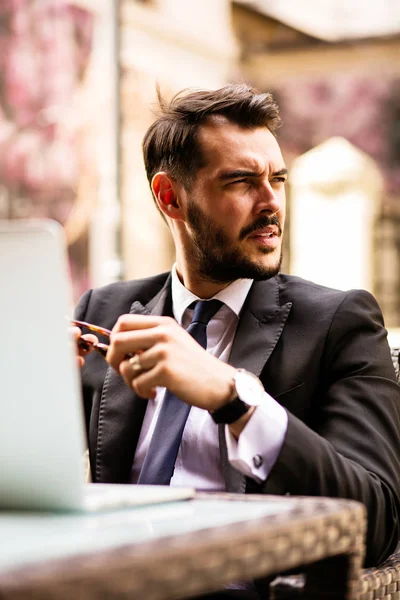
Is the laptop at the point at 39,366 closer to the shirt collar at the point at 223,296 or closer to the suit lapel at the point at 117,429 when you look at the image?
the suit lapel at the point at 117,429

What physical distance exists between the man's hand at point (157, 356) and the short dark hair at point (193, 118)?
3.32ft

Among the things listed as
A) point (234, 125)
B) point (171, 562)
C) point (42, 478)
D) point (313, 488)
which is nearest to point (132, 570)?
point (171, 562)

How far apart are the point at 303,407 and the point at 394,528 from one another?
12.9 inches

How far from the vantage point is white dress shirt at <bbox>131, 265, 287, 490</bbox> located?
1.70m

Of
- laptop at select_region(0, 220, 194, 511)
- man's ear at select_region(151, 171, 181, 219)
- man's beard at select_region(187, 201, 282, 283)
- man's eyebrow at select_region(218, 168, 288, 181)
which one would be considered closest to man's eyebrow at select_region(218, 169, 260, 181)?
man's eyebrow at select_region(218, 168, 288, 181)

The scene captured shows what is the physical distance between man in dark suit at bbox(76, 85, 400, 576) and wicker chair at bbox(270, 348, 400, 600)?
0.31ft

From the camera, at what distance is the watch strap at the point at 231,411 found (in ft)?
5.43

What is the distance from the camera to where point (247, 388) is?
165 cm

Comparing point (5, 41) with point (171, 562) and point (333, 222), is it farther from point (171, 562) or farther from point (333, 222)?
point (171, 562)

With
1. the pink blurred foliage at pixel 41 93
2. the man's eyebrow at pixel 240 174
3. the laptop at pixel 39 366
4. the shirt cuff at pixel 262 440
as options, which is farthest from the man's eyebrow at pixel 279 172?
the pink blurred foliage at pixel 41 93

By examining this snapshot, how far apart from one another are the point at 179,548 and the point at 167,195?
1765 mm

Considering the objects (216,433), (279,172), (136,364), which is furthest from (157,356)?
(279,172)

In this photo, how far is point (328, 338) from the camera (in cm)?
213

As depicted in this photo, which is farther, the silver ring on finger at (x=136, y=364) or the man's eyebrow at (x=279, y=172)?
the man's eyebrow at (x=279, y=172)
